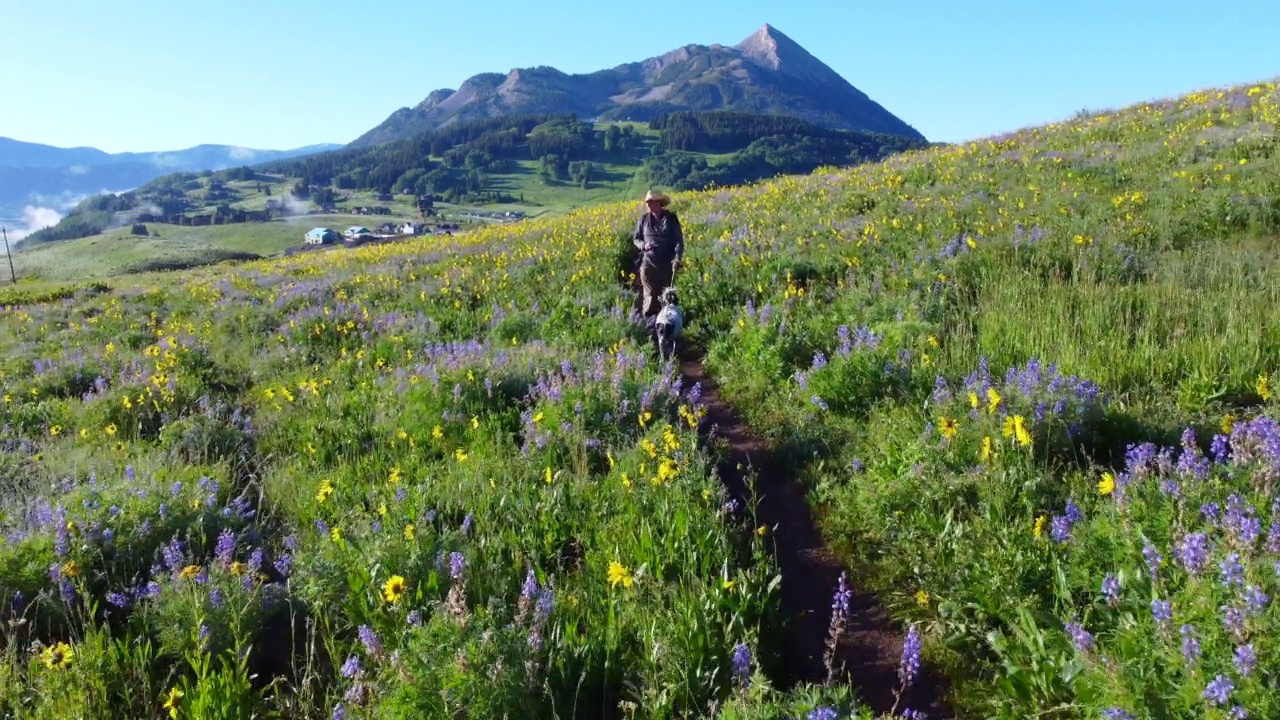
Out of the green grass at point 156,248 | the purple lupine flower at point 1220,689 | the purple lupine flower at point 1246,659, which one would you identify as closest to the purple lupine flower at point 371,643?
the purple lupine flower at point 1220,689

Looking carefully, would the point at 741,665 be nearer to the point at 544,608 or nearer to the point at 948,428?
the point at 544,608

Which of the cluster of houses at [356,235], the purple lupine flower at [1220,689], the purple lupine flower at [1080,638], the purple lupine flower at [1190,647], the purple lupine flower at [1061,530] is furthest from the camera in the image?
the cluster of houses at [356,235]

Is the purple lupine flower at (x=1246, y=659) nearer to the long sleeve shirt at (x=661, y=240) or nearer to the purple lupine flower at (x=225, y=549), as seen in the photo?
the purple lupine flower at (x=225, y=549)

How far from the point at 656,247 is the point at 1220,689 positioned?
320 inches

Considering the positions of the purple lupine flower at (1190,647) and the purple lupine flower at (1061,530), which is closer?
the purple lupine flower at (1190,647)

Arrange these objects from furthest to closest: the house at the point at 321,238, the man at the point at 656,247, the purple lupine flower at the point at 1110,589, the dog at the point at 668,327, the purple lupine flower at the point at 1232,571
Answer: the house at the point at 321,238
the man at the point at 656,247
the dog at the point at 668,327
the purple lupine flower at the point at 1110,589
the purple lupine flower at the point at 1232,571

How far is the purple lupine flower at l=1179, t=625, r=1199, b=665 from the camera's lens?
2.44m

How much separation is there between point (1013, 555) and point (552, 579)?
258cm

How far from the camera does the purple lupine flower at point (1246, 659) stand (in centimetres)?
227

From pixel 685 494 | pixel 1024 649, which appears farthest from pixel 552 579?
pixel 1024 649

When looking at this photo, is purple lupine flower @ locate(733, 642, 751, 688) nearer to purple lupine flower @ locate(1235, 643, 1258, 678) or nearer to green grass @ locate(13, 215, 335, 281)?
purple lupine flower @ locate(1235, 643, 1258, 678)

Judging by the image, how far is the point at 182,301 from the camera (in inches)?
635

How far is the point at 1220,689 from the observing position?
223 centimetres

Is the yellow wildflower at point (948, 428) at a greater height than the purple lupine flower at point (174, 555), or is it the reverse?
the yellow wildflower at point (948, 428)
